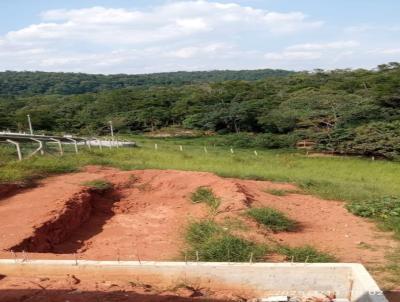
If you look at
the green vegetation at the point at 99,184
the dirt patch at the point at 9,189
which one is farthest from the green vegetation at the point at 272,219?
the dirt patch at the point at 9,189

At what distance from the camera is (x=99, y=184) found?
34.0 feet

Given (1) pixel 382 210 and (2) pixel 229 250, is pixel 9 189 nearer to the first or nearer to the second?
(2) pixel 229 250

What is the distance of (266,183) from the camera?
38.3 feet

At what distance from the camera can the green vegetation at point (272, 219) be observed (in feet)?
26.1

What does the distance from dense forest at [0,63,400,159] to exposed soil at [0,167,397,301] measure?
2052 cm

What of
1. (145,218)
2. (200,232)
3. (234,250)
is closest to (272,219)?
(200,232)

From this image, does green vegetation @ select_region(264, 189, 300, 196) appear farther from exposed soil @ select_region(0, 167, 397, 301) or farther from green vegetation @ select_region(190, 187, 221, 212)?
green vegetation @ select_region(190, 187, 221, 212)

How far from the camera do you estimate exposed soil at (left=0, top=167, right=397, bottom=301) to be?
6.97 meters

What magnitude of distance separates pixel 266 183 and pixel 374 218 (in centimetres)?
325

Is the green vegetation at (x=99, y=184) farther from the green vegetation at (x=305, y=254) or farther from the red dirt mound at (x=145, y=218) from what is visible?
the green vegetation at (x=305, y=254)

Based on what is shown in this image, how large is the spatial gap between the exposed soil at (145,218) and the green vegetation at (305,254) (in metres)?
0.21

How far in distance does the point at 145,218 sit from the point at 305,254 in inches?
142

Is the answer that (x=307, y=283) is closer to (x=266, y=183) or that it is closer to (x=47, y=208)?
(x=47, y=208)

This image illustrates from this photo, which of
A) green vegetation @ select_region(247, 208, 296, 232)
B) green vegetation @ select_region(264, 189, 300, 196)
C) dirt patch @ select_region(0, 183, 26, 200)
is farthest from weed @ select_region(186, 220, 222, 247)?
dirt patch @ select_region(0, 183, 26, 200)
